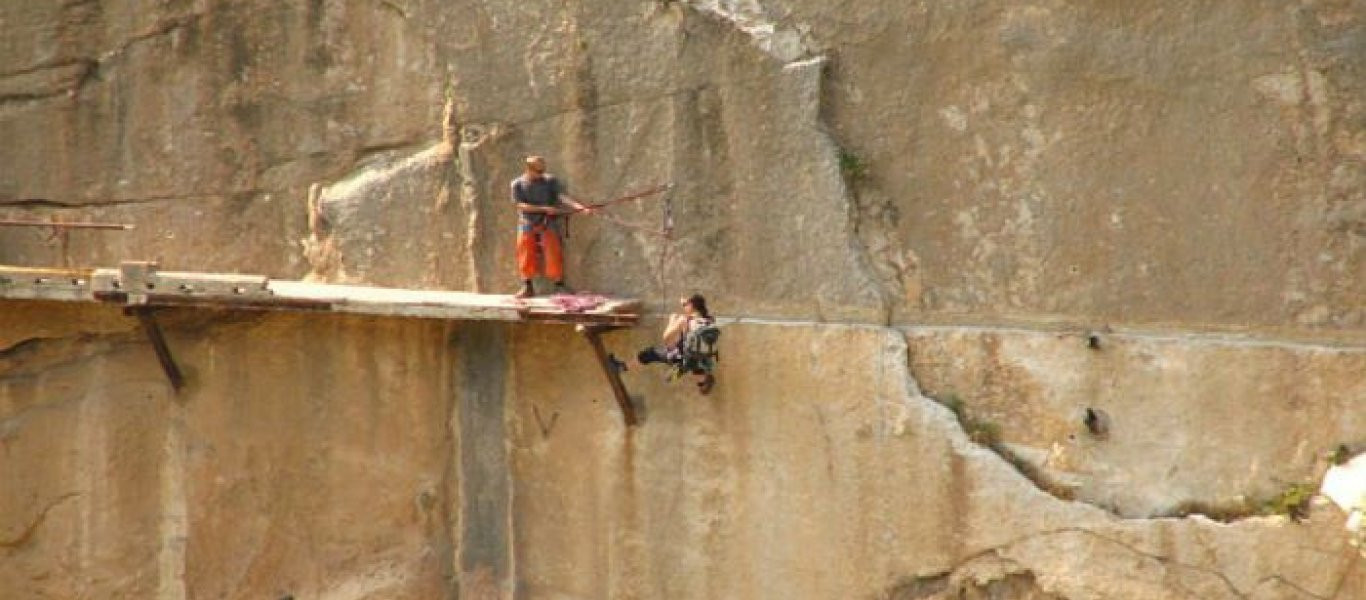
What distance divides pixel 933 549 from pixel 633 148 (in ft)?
7.53

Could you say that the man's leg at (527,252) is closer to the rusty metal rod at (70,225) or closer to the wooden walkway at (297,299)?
the wooden walkway at (297,299)

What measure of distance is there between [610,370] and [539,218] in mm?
794

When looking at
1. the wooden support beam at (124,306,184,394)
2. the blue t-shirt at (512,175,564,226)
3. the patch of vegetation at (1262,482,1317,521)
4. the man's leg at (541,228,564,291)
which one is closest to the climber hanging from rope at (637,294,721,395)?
the man's leg at (541,228,564,291)

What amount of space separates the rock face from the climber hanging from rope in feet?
0.59

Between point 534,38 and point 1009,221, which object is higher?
point 534,38

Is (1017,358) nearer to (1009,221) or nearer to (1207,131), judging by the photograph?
(1009,221)

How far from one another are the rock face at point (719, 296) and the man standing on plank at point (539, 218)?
0.47ft

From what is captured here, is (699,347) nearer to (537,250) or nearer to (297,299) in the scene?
(537,250)

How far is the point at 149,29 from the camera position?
9781mm

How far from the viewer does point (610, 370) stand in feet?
28.7

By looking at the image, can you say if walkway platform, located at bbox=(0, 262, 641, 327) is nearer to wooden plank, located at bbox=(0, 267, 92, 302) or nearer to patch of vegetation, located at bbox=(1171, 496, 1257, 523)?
wooden plank, located at bbox=(0, 267, 92, 302)

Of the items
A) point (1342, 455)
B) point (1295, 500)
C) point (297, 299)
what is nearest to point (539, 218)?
point (297, 299)

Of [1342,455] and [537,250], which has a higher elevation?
[537,250]

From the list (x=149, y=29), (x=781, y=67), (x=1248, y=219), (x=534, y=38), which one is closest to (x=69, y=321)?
(x=149, y=29)
